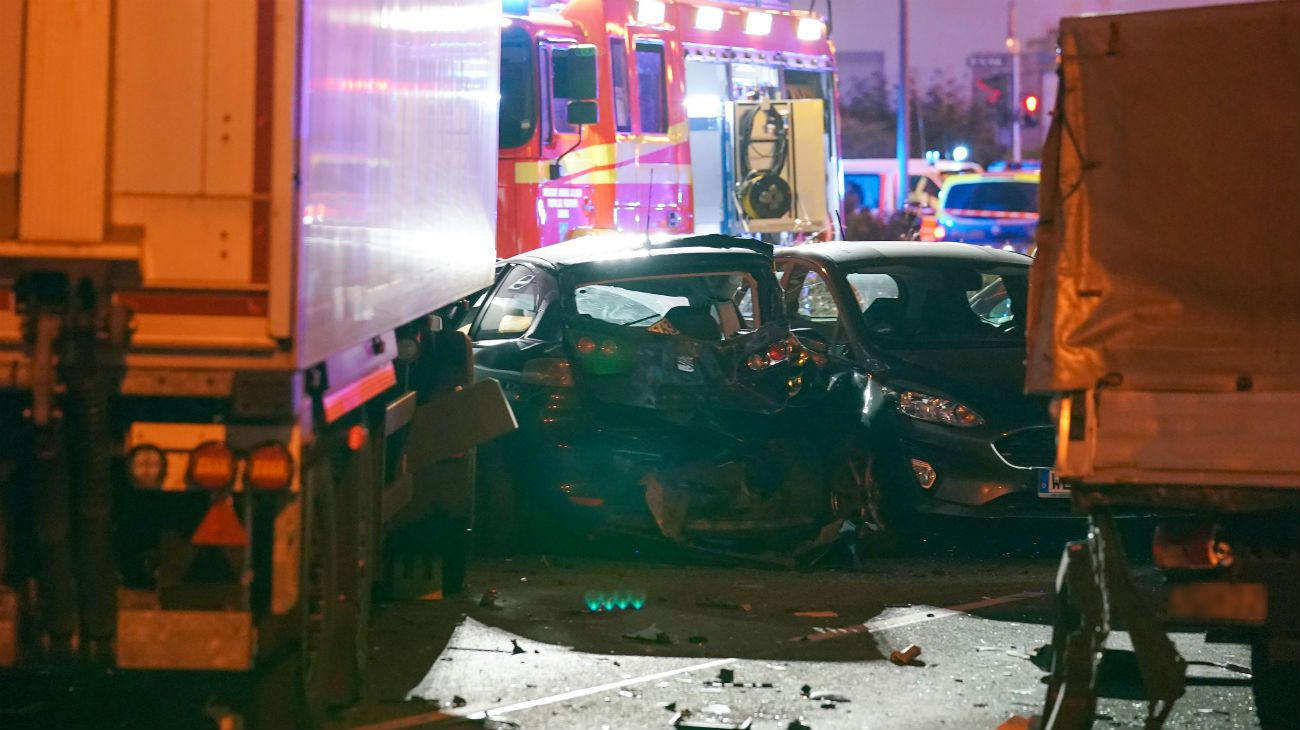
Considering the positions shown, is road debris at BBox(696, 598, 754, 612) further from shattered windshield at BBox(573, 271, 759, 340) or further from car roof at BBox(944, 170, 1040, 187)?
car roof at BBox(944, 170, 1040, 187)

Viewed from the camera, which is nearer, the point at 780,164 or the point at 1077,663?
the point at 1077,663

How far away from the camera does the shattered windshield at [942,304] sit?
36.0 ft

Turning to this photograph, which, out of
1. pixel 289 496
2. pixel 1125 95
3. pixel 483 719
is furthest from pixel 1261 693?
pixel 289 496

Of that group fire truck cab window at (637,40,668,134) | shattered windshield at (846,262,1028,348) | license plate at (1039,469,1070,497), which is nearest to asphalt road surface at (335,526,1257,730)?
license plate at (1039,469,1070,497)

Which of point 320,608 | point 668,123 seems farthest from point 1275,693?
point 668,123

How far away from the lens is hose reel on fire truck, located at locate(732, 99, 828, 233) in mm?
18547

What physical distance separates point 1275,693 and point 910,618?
2619 mm

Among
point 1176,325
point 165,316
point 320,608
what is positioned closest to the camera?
point 165,316

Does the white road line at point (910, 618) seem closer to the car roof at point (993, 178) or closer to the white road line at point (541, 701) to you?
the white road line at point (541, 701)

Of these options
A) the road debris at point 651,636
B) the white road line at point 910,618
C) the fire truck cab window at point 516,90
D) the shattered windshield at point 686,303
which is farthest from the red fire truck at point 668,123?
the road debris at point 651,636

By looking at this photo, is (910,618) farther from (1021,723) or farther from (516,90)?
(516,90)

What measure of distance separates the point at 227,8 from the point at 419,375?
3804mm

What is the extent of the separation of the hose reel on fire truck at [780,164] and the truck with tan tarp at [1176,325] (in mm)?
12688

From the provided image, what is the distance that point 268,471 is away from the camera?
5.02 metres
